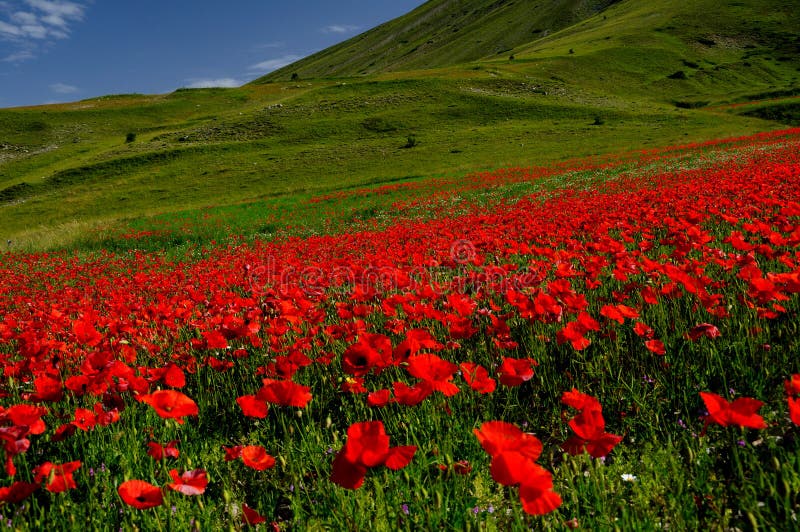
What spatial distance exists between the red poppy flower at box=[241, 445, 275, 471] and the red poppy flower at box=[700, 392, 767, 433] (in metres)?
1.29

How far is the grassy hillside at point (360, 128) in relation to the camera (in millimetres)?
36719

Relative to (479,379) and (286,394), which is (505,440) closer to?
Answer: (479,379)

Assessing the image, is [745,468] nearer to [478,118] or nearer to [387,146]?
[387,146]

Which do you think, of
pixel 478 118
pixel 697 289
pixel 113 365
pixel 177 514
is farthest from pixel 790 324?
pixel 478 118

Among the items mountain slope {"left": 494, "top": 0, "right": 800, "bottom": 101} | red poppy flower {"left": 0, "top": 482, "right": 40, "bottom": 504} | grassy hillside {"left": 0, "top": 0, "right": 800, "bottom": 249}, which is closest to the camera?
red poppy flower {"left": 0, "top": 482, "right": 40, "bottom": 504}

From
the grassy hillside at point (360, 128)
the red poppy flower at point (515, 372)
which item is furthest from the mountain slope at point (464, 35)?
the red poppy flower at point (515, 372)

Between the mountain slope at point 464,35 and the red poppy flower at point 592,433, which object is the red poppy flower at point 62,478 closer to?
the red poppy flower at point 592,433

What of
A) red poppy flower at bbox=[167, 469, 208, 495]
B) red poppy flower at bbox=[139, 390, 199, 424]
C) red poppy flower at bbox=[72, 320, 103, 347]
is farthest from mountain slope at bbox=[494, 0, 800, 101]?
red poppy flower at bbox=[167, 469, 208, 495]

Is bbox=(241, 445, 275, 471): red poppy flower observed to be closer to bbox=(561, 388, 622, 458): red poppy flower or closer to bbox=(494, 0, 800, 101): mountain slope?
bbox=(561, 388, 622, 458): red poppy flower

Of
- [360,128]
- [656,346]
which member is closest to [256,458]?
[656,346]

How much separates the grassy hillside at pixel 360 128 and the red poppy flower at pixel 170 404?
18.5 m

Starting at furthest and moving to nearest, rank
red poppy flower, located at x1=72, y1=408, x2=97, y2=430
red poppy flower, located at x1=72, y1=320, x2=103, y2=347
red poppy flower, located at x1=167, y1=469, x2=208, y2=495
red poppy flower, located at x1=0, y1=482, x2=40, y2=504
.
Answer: red poppy flower, located at x1=72, y1=320, x2=103, y2=347 < red poppy flower, located at x1=72, y1=408, x2=97, y2=430 < red poppy flower, located at x1=0, y1=482, x2=40, y2=504 < red poppy flower, located at x1=167, y1=469, x2=208, y2=495

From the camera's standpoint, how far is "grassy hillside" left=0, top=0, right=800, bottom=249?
36.7 metres

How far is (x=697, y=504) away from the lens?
1446mm
